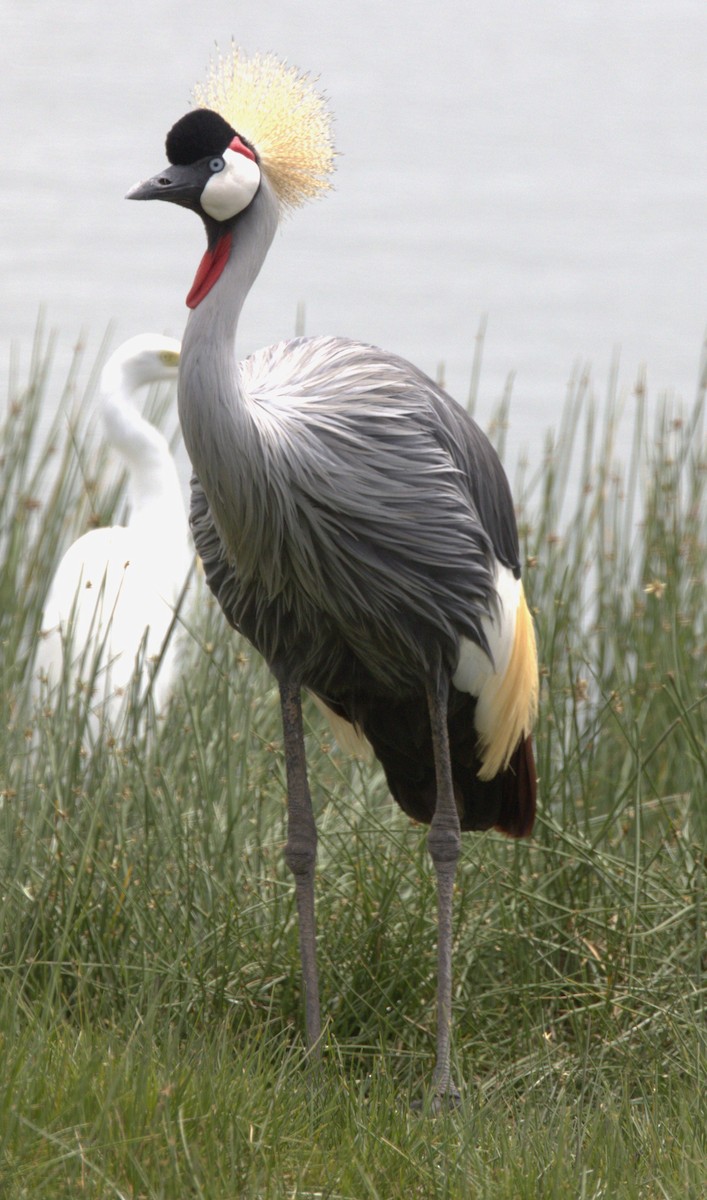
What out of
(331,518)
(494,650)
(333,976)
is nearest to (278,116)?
(331,518)

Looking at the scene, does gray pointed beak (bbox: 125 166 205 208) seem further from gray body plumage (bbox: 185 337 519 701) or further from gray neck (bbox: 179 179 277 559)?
gray body plumage (bbox: 185 337 519 701)

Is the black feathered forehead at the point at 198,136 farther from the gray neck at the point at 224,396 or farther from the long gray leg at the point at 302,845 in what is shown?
the long gray leg at the point at 302,845

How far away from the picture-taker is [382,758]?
376cm

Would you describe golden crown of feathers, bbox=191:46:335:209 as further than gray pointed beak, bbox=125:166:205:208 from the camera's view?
Yes

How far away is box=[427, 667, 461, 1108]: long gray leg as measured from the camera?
334 centimetres

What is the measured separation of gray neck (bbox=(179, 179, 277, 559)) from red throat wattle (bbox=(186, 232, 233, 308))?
2 centimetres

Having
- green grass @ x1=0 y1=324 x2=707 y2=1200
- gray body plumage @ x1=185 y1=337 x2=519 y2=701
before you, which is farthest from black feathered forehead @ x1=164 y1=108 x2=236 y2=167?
green grass @ x1=0 y1=324 x2=707 y2=1200

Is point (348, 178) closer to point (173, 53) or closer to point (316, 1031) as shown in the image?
point (173, 53)

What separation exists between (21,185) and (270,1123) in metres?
9.86

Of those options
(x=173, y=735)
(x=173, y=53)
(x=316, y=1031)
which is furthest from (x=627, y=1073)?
(x=173, y=53)

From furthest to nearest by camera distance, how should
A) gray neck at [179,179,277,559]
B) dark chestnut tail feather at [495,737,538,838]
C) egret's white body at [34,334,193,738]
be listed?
1. egret's white body at [34,334,193,738]
2. dark chestnut tail feather at [495,737,538,838]
3. gray neck at [179,179,277,559]

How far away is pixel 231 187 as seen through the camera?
305cm

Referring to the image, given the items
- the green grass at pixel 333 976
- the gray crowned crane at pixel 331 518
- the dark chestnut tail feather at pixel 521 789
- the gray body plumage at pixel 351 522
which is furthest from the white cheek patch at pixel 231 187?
the dark chestnut tail feather at pixel 521 789

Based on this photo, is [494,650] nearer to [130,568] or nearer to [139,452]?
[130,568]
